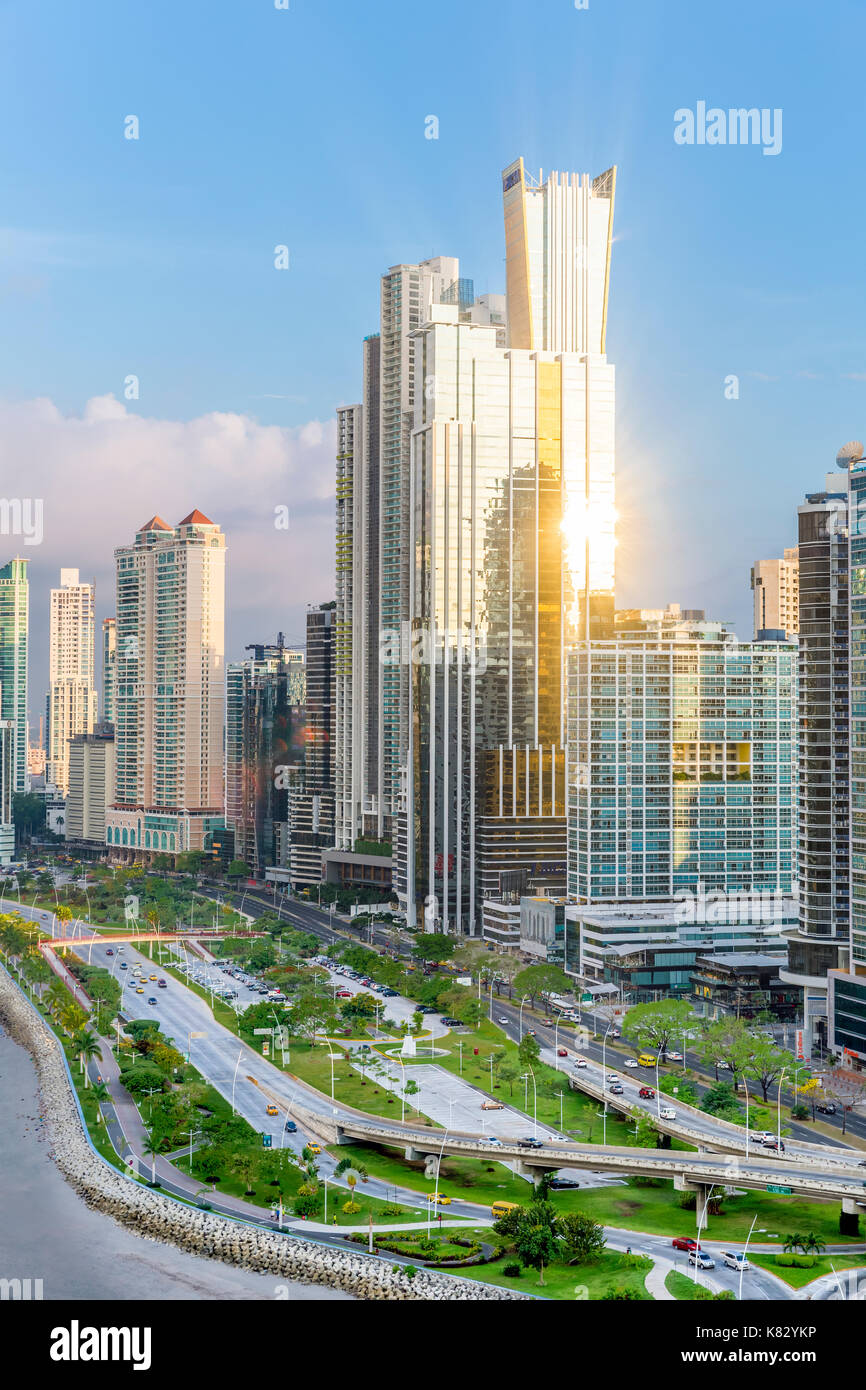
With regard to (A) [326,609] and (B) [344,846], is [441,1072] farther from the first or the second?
(A) [326,609]

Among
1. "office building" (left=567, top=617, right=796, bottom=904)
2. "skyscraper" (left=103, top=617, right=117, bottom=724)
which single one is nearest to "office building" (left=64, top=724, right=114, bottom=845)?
"skyscraper" (left=103, top=617, right=117, bottom=724)

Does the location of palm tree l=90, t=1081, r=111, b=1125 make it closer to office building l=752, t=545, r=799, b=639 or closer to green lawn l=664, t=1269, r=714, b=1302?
green lawn l=664, t=1269, r=714, b=1302

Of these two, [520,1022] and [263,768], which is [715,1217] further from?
[263,768]

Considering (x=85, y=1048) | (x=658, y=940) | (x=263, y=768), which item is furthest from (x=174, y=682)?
(x=85, y=1048)

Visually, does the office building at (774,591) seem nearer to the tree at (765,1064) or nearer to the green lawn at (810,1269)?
the tree at (765,1064)

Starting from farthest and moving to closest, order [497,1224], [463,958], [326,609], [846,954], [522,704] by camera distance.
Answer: [326,609]
[522,704]
[463,958]
[846,954]
[497,1224]

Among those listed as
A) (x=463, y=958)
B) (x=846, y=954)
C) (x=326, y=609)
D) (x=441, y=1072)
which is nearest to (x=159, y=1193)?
(x=441, y=1072)
